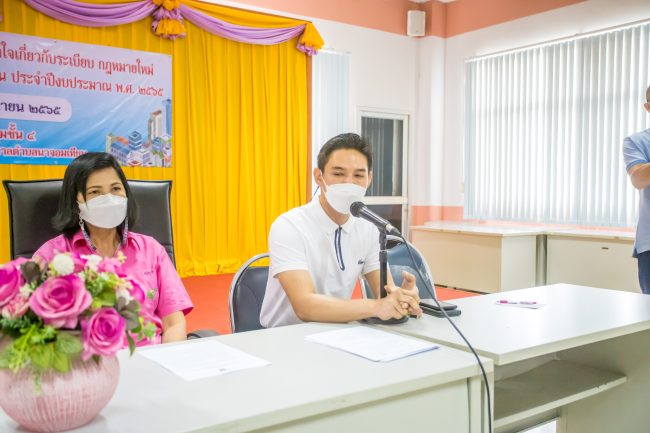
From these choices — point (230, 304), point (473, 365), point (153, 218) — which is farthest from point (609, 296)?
point (153, 218)

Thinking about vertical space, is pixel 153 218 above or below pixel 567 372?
above

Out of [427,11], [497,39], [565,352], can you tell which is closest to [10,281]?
[565,352]

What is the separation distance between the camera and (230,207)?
5410 mm

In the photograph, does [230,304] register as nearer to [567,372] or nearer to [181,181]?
[567,372]

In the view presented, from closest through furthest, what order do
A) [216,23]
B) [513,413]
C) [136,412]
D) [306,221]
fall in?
[136,412] → [513,413] → [306,221] → [216,23]

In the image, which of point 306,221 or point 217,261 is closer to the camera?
point 306,221

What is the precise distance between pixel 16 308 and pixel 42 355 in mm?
73

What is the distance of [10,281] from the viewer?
828 millimetres

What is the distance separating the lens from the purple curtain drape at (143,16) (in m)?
4.43

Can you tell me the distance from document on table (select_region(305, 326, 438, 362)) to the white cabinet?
366cm

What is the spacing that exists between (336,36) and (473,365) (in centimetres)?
526

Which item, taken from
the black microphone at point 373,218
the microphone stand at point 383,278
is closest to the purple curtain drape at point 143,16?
the black microphone at point 373,218

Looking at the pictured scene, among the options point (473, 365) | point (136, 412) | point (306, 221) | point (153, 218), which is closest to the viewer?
point (136, 412)

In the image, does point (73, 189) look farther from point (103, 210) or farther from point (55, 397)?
point (55, 397)
